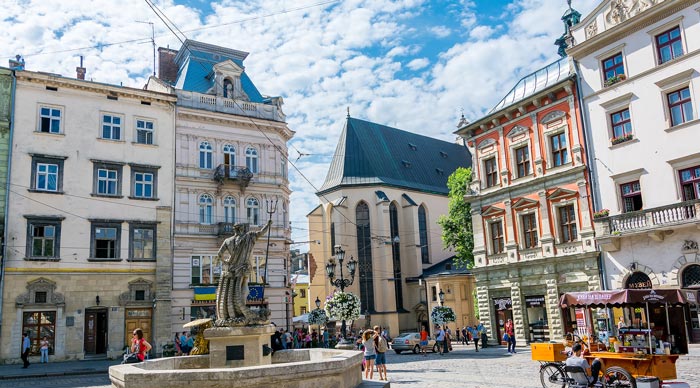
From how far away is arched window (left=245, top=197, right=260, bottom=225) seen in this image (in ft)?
122

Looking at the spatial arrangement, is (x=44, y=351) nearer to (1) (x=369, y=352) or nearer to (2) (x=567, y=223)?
(1) (x=369, y=352)

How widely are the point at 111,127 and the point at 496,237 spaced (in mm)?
23364

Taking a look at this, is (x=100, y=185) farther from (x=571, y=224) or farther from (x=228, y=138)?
(x=571, y=224)

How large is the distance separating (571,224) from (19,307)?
2826cm

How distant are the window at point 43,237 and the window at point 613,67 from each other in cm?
2910

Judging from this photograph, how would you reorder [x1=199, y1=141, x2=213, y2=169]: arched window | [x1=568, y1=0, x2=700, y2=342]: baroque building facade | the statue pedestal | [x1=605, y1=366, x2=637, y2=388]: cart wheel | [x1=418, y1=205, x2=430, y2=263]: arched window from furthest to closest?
[x1=418, y1=205, x2=430, y2=263]: arched window
[x1=199, y1=141, x2=213, y2=169]: arched window
[x1=568, y1=0, x2=700, y2=342]: baroque building facade
[x1=605, y1=366, x2=637, y2=388]: cart wheel
the statue pedestal

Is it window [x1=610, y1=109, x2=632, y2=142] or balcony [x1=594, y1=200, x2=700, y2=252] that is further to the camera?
window [x1=610, y1=109, x2=632, y2=142]

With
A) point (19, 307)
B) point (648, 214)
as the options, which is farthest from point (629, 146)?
point (19, 307)

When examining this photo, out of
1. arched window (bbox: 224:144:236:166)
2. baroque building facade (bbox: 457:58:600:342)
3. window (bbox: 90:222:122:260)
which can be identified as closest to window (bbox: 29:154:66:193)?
window (bbox: 90:222:122:260)

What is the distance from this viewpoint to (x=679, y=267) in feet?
78.6

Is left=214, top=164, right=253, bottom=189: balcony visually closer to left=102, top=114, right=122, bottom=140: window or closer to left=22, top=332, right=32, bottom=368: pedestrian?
left=102, top=114, right=122, bottom=140: window

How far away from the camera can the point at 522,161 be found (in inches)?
1277

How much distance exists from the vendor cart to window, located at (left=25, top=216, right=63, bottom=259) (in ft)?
84.4

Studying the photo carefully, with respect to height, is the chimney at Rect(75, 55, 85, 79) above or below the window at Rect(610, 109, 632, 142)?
above
